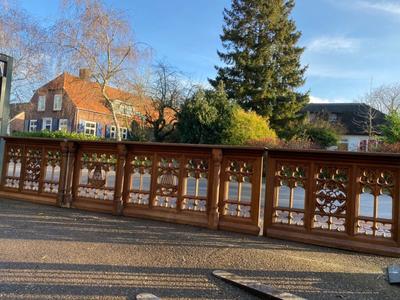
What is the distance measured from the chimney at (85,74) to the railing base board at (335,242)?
2056 centimetres

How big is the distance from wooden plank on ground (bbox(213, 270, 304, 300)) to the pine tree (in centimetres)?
2867

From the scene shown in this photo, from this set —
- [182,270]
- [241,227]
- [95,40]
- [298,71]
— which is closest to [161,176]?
[241,227]

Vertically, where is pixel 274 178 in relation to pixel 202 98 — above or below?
below

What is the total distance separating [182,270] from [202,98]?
1950 centimetres

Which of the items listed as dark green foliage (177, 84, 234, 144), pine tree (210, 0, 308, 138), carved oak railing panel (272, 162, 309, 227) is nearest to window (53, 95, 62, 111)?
pine tree (210, 0, 308, 138)

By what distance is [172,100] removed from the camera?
2852 centimetres

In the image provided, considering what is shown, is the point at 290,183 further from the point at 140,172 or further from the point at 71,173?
the point at 71,173

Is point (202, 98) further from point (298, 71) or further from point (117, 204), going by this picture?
point (117, 204)

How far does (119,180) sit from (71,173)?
113cm

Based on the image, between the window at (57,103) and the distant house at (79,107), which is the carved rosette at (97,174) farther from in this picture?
the window at (57,103)

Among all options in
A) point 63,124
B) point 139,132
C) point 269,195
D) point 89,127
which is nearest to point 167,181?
point 269,195

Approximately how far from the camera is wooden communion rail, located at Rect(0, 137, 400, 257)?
482cm

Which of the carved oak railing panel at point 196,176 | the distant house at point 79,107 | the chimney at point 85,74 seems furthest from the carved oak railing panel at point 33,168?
the distant house at point 79,107

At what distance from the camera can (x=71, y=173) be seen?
695 centimetres
